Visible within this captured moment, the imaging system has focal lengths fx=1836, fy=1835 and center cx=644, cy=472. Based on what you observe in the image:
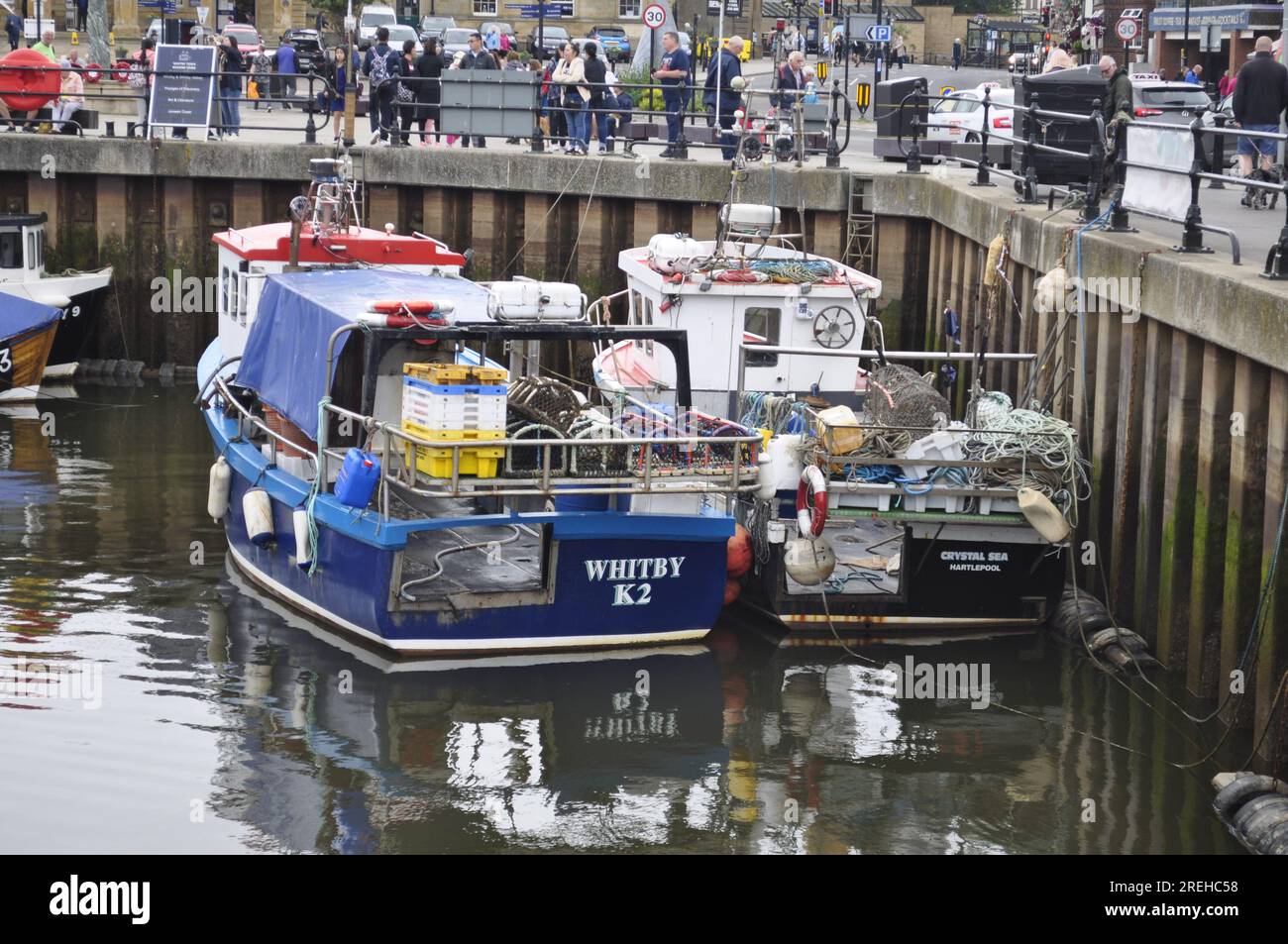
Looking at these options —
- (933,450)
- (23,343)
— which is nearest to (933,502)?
(933,450)

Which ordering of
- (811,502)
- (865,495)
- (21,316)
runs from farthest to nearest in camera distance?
(21,316)
(865,495)
(811,502)

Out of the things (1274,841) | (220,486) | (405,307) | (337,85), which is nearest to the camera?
(1274,841)

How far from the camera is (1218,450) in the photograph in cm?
1103

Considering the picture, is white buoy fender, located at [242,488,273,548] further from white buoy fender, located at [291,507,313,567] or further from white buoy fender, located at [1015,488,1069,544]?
white buoy fender, located at [1015,488,1069,544]

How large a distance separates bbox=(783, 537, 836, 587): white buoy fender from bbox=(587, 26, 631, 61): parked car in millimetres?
36194

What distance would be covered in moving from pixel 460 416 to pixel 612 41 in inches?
1758

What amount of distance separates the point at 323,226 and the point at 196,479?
335 centimetres

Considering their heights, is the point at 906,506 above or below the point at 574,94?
below

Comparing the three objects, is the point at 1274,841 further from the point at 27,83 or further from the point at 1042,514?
the point at 27,83

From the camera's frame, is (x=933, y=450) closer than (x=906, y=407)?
Yes

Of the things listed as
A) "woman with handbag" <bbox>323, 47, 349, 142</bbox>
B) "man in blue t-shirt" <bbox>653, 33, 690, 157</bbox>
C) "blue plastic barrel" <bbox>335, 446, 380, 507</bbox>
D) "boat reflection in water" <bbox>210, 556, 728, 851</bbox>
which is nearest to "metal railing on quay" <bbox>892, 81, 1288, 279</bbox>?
"man in blue t-shirt" <bbox>653, 33, 690, 157</bbox>

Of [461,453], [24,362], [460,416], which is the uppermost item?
[460,416]

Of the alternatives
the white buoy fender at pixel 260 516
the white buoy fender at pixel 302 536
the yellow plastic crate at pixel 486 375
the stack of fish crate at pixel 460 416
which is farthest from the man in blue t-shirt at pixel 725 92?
the stack of fish crate at pixel 460 416

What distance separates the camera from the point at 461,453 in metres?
11.4
